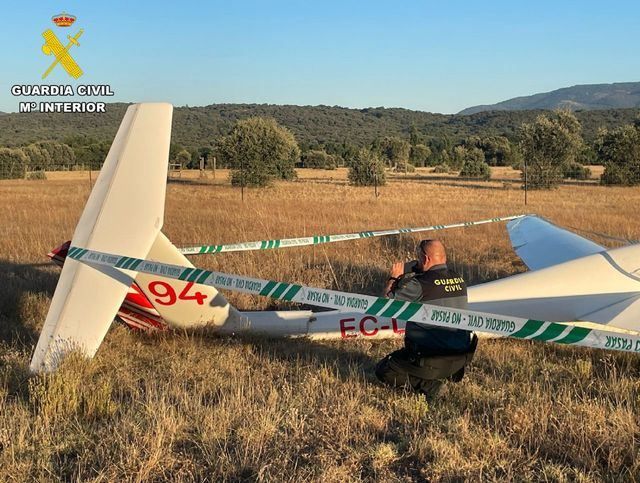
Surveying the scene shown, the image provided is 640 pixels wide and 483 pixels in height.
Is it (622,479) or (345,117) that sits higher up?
(345,117)

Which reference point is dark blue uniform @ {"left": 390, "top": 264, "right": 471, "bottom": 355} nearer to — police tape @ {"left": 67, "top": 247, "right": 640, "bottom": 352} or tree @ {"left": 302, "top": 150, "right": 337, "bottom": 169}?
police tape @ {"left": 67, "top": 247, "right": 640, "bottom": 352}

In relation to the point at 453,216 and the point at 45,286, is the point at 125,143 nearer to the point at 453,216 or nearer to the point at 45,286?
the point at 45,286

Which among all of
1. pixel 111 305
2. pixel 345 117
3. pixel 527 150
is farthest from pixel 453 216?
pixel 345 117

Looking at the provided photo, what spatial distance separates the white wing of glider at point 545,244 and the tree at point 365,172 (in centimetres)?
3046

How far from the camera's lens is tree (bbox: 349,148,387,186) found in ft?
134

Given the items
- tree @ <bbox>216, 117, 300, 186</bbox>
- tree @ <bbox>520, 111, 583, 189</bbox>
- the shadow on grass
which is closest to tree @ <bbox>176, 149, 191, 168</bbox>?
tree @ <bbox>216, 117, 300, 186</bbox>

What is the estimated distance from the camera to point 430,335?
186 inches

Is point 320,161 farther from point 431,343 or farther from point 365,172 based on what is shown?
point 431,343

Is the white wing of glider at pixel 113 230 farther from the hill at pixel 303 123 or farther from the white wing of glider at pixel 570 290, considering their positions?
the hill at pixel 303 123

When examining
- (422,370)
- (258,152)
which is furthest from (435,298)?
(258,152)

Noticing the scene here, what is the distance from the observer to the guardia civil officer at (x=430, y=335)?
15.1ft

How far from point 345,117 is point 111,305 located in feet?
619

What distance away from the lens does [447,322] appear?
3.95 m

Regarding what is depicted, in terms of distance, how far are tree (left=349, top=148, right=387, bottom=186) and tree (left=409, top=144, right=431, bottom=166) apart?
50769 mm
